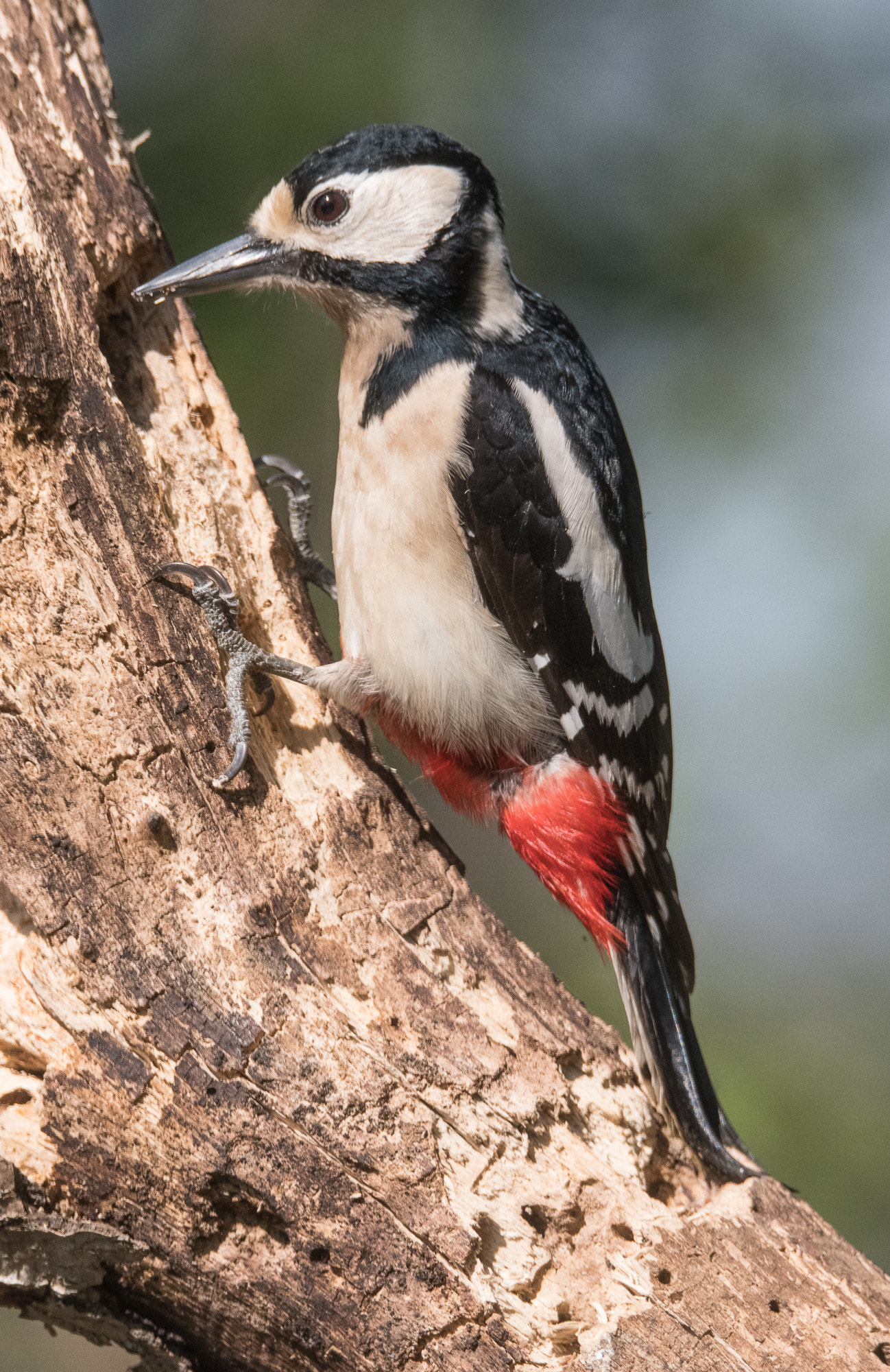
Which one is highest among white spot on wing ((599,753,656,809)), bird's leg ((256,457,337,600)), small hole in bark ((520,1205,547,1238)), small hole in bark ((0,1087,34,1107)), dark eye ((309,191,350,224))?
dark eye ((309,191,350,224))

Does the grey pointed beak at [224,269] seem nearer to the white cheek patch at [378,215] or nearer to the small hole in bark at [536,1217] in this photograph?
the white cheek patch at [378,215]

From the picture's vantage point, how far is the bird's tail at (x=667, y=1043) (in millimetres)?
1979

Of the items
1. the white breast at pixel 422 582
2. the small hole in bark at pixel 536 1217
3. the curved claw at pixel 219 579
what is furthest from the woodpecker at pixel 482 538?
the small hole in bark at pixel 536 1217

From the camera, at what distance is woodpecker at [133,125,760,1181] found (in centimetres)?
223

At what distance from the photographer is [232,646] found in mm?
1972

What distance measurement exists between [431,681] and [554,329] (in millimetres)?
922

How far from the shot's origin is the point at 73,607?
5.94 feet

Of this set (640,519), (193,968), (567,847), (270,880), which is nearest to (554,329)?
(640,519)

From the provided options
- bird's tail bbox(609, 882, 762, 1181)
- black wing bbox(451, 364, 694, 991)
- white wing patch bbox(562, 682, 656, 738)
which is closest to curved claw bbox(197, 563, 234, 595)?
black wing bbox(451, 364, 694, 991)

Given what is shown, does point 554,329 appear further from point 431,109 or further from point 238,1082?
point 431,109

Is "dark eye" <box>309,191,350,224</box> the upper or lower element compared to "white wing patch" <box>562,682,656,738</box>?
upper

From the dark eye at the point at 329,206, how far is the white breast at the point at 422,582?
17.2 inches

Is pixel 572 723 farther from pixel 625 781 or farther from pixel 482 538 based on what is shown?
pixel 482 538

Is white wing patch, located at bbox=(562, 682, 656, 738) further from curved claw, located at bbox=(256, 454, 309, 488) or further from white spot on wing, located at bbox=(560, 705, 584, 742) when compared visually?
curved claw, located at bbox=(256, 454, 309, 488)
